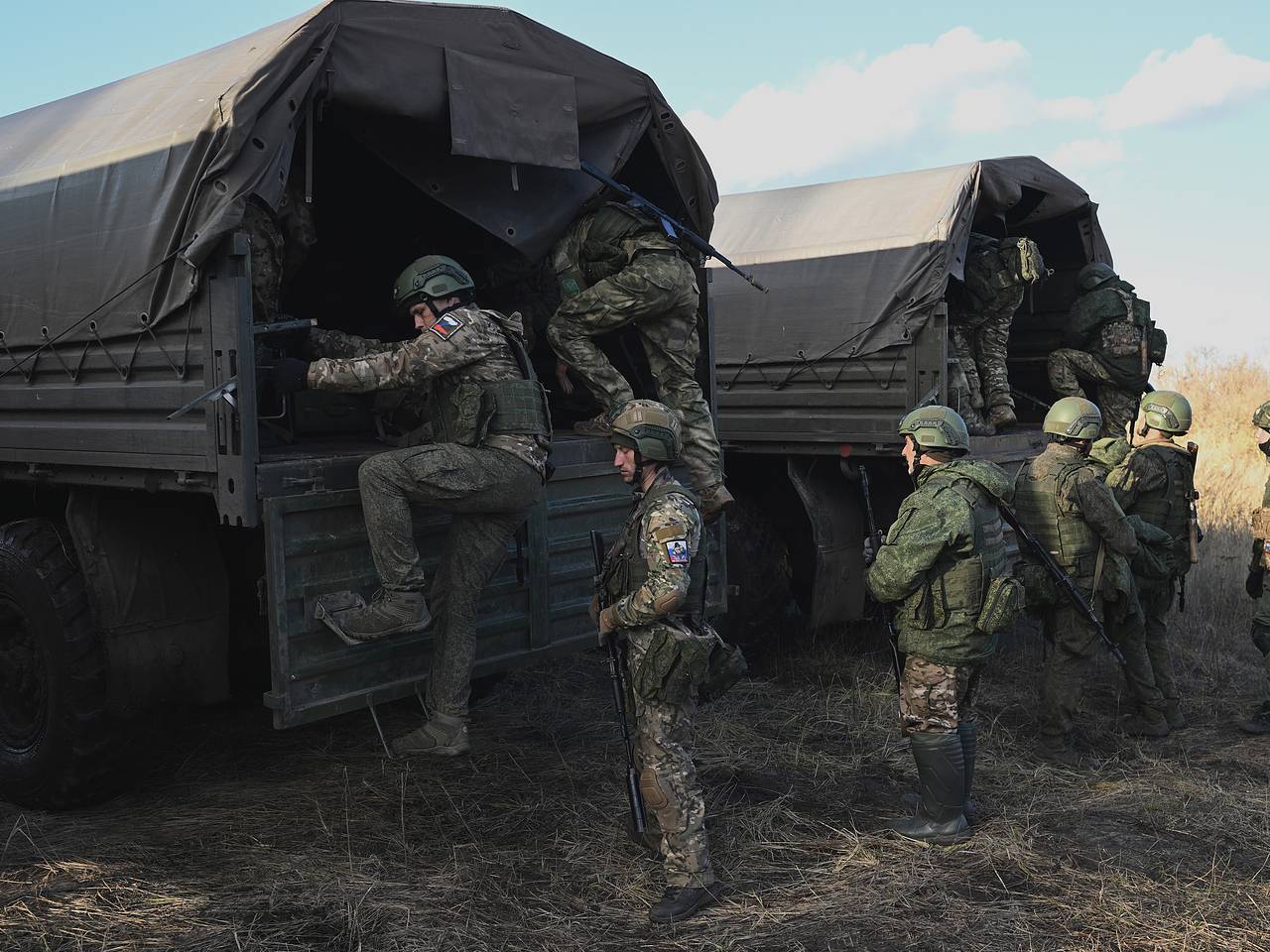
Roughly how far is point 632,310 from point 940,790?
2286mm

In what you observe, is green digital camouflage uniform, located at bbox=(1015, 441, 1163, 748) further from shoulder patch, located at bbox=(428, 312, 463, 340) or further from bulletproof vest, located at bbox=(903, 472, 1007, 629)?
shoulder patch, located at bbox=(428, 312, 463, 340)

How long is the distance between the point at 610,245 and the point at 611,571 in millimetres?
1837

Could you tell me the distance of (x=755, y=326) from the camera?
6.93 meters

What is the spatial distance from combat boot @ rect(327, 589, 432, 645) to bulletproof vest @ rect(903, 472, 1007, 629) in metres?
1.72

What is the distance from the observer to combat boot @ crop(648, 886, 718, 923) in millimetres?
3424

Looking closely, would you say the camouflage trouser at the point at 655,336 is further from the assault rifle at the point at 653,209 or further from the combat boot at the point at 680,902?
the combat boot at the point at 680,902

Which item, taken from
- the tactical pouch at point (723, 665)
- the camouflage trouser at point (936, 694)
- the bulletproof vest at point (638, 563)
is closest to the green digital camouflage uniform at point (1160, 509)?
the camouflage trouser at point (936, 694)

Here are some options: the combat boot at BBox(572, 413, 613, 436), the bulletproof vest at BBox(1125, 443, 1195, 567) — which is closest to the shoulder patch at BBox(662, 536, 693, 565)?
the combat boot at BBox(572, 413, 613, 436)

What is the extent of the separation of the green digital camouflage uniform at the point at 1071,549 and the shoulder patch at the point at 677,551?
239cm

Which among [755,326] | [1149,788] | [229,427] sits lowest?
[1149,788]

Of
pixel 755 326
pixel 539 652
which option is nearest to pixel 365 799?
pixel 539 652

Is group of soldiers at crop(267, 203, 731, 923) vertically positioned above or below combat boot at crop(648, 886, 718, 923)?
above

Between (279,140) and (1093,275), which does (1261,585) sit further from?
(279,140)

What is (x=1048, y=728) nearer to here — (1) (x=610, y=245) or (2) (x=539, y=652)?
(2) (x=539, y=652)
